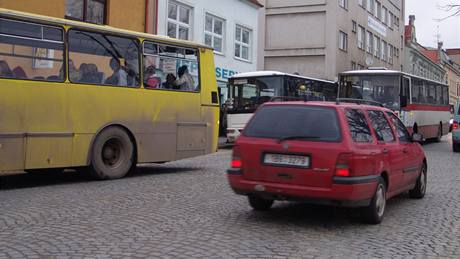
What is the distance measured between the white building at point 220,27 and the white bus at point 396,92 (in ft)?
20.5

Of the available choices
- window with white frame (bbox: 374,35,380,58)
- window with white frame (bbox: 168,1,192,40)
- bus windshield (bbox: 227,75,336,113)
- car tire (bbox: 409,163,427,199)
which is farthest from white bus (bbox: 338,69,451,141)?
window with white frame (bbox: 374,35,380,58)

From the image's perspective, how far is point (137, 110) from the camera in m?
11.9

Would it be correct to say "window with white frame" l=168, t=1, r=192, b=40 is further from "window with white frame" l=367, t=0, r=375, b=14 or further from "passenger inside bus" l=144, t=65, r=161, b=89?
"window with white frame" l=367, t=0, r=375, b=14

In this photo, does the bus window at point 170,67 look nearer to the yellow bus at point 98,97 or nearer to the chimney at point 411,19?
the yellow bus at point 98,97

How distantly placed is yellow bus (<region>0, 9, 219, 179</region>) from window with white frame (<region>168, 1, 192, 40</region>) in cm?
1030

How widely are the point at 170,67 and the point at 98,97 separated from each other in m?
2.14

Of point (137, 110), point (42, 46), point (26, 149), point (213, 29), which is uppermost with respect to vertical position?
point (213, 29)

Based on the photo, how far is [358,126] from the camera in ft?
24.1

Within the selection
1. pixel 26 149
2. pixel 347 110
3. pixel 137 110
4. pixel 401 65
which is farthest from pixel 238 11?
pixel 401 65

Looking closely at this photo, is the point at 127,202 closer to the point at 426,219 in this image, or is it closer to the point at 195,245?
the point at 195,245

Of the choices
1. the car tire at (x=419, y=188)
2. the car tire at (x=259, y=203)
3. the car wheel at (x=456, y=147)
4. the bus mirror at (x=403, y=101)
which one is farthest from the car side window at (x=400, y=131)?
the car wheel at (x=456, y=147)

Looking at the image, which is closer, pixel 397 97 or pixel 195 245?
pixel 195 245

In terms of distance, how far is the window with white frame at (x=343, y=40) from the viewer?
45531 millimetres

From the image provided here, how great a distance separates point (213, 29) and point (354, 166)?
20.6m
